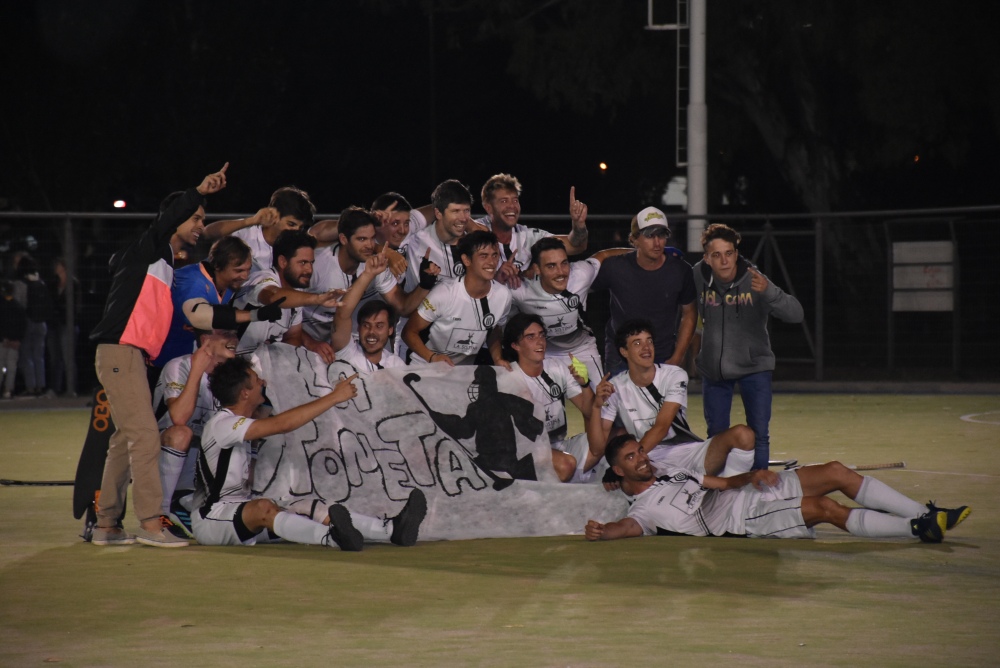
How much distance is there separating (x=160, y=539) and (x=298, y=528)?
88cm

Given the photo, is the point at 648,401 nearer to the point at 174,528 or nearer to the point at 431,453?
the point at 431,453

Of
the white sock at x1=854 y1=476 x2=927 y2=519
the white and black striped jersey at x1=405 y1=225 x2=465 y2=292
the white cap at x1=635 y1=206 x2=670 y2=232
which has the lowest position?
the white sock at x1=854 y1=476 x2=927 y2=519

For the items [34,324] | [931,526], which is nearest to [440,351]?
[931,526]

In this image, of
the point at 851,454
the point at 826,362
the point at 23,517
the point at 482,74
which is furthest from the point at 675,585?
the point at 482,74

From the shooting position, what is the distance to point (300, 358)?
9.41 metres

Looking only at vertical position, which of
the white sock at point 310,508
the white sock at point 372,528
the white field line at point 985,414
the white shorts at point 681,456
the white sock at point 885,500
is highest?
the white shorts at point 681,456

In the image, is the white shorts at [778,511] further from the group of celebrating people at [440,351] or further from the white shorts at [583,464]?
the white shorts at [583,464]

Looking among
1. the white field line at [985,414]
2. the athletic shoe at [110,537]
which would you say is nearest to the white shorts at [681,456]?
the athletic shoe at [110,537]

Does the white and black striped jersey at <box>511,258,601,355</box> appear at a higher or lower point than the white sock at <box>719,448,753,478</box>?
higher

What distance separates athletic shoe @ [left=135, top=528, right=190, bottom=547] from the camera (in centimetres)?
834

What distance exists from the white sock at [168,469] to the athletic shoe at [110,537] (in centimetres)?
30

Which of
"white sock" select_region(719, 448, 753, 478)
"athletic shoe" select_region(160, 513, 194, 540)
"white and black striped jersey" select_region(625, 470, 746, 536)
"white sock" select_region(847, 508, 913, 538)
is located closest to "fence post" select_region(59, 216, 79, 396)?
"athletic shoe" select_region(160, 513, 194, 540)

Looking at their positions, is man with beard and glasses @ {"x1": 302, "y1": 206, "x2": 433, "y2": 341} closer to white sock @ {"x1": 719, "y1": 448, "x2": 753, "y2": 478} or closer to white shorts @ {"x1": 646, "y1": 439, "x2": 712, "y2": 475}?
white shorts @ {"x1": 646, "y1": 439, "x2": 712, "y2": 475}

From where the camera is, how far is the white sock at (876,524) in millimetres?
8102
